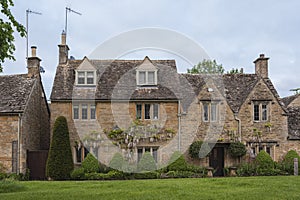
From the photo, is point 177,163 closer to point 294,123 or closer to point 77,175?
point 77,175

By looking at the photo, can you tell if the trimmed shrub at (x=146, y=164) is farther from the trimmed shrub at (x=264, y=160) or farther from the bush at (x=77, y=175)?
the trimmed shrub at (x=264, y=160)

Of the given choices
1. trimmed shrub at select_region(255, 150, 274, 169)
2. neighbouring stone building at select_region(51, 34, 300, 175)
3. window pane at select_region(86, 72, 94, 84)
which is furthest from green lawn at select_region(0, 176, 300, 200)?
window pane at select_region(86, 72, 94, 84)

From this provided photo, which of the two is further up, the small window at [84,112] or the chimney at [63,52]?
the chimney at [63,52]

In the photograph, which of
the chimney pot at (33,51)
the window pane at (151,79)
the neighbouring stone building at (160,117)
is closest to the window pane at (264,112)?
the neighbouring stone building at (160,117)

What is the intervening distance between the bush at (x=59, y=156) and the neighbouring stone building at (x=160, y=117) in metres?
2.02

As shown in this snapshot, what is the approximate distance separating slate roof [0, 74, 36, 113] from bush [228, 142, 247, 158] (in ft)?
45.5

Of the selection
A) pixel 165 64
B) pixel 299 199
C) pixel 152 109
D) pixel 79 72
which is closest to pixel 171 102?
pixel 152 109

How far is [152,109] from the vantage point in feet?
86.7

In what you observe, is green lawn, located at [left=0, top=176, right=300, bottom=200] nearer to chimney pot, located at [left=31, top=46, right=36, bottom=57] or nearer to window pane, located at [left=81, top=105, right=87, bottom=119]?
window pane, located at [left=81, top=105, right=87, bottom=119]

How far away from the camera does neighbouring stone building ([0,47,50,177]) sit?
2397 centimetres

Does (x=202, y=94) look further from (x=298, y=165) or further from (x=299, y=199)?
(x=299, y=199)

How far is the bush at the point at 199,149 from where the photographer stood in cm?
2555

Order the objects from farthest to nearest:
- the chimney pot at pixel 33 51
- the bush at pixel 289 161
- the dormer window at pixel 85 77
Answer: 1. the chimney pot at pixel 33 51
2. the dormer window at pixel 85 77
3. the bush at pixel 289 161

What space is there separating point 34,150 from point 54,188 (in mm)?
10099
